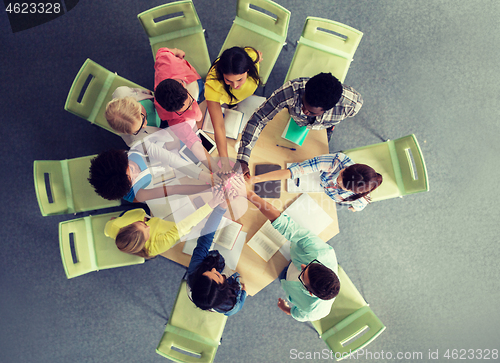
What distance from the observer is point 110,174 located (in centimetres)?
153

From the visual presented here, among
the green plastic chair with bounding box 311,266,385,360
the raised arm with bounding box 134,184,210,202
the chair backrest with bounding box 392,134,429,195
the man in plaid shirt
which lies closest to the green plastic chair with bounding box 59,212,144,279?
the raised arm with bounding box 134,184,210,202

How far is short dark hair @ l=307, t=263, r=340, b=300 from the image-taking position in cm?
152

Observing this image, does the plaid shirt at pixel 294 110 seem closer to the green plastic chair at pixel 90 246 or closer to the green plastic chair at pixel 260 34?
the green plastic chair at pixel 260 34

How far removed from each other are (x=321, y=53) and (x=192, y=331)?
2.51 metres

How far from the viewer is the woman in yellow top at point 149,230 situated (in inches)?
64.9

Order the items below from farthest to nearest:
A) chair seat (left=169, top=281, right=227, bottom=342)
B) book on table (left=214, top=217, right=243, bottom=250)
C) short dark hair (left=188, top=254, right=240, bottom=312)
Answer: chair seat (left=169, top=281, right=227, bottom=342) < book on table (left=214, top=217, right=243, bottom=250) < short dark hair (left=188, top=254, right=240, bottom=312)

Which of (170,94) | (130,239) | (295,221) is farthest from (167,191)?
(295,221)

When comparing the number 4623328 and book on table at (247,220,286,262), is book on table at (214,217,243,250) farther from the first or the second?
the number 4623328

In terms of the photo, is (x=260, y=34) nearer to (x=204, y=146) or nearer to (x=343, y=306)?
(x=204, y=146)

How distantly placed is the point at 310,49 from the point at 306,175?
3.60 feet

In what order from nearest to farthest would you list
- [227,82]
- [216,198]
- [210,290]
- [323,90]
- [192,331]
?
[323,90], [210,290], [227,82], [216,198], [192,331]

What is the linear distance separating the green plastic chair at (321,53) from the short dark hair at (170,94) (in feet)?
3.19

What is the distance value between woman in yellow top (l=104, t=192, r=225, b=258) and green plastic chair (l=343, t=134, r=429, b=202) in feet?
4.08

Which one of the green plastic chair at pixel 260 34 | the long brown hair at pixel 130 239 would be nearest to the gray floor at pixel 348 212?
the green plastic chair at pixel 260 34
